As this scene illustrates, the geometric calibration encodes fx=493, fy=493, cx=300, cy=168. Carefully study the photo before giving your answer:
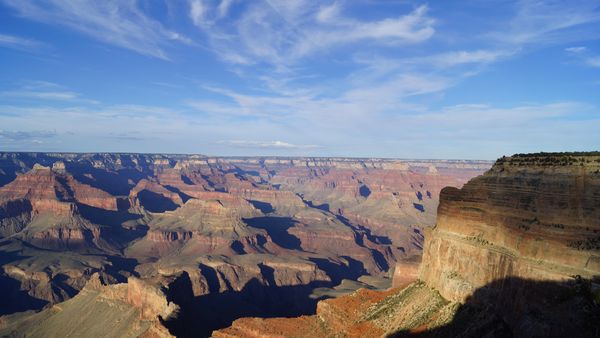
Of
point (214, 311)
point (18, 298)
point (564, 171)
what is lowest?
point (18, 298)

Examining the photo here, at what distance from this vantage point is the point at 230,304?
133m

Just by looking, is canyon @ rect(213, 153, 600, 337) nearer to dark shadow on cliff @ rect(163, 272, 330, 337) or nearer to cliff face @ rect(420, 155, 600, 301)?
cliff face @ rect(420, 155, 600, 301)

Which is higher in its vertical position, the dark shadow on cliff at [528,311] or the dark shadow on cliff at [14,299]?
the dark shadow on cliff at [528,311]

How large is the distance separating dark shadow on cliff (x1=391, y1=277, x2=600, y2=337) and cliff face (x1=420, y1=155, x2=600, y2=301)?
0.93 meters

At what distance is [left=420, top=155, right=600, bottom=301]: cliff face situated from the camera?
123ft

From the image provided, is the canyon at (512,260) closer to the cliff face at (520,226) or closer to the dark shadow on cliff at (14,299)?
the cliff face at (520,226)

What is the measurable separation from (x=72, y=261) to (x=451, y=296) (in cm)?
18182

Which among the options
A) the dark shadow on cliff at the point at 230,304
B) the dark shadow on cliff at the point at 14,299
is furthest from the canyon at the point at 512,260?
the dark shadow on cliff at the point at 14,299

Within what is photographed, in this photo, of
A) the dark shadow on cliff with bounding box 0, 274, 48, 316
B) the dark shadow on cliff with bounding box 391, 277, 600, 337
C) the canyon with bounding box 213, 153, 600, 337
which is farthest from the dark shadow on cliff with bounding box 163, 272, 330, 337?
the dark shadow on cliff with bounding box 0, 274, 48, 316

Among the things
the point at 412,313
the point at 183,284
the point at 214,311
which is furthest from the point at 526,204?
the point at 214,311

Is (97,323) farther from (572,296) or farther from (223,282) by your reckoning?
(572,296)

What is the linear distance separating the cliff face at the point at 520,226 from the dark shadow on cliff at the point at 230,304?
2088 inches

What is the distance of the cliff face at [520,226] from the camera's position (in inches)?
1479

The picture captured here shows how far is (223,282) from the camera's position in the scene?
17025 centimetres
